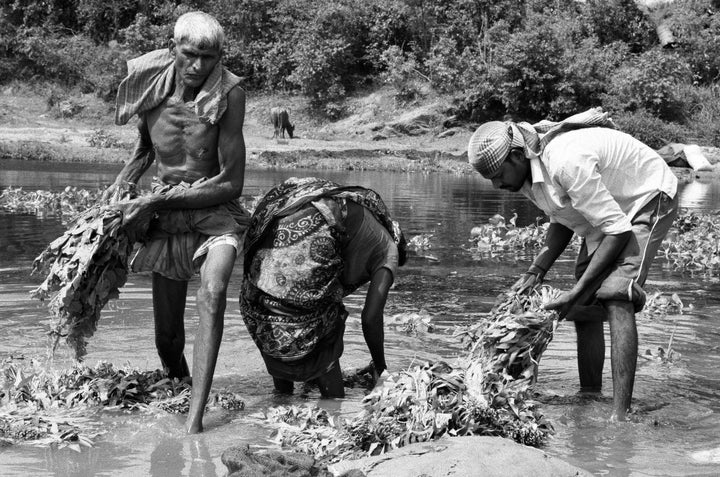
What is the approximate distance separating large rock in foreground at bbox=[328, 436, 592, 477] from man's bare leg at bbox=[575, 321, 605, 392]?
5.04 ft

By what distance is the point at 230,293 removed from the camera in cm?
812

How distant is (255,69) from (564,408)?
28099 millimetres

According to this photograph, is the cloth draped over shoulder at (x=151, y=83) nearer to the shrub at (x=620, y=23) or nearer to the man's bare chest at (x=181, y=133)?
the man's bare chest at (x=181, y=133)

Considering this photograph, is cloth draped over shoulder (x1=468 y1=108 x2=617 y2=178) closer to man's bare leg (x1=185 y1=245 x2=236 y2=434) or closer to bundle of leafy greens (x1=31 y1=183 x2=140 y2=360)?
man's bare leg (x1=185 y1=245 x2=236 y2=434)

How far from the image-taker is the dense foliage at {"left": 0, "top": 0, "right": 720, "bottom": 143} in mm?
26422

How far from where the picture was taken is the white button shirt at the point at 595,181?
454cm

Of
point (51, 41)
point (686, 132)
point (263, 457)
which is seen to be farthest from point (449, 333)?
point (51, 41)

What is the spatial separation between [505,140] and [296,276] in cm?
125

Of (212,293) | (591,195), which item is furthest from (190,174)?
(591,195)

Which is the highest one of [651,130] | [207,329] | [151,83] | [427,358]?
[151,83]

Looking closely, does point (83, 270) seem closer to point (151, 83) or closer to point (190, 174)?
point (190, 174)

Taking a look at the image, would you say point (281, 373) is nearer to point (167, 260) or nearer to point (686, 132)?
point (167, 260)

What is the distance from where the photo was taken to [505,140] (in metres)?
4.63

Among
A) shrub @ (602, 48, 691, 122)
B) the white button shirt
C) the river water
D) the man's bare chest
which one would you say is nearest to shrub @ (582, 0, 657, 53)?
shrub @ (602, 48, 691, 122)
